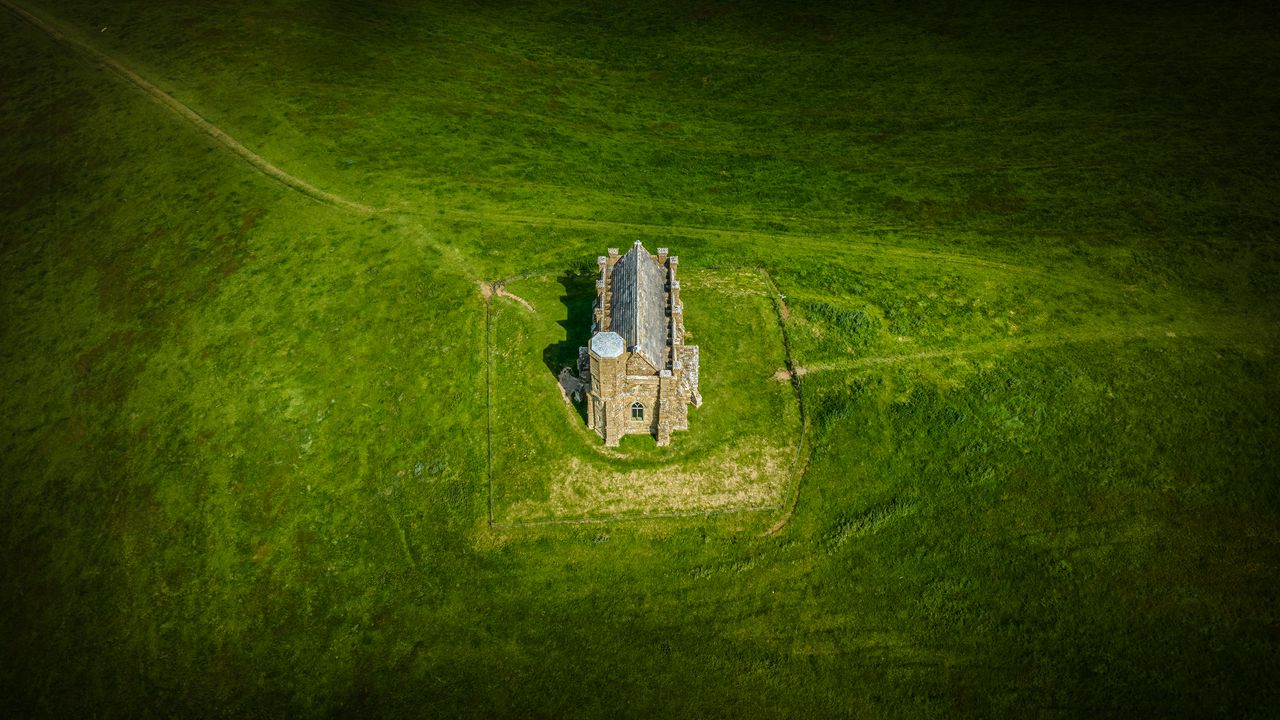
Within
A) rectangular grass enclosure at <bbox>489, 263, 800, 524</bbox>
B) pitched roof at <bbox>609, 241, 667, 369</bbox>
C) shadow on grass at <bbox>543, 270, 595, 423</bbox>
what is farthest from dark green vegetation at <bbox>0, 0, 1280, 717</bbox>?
pitched roof at <bbox>609, 241, 667, 369</bbox>

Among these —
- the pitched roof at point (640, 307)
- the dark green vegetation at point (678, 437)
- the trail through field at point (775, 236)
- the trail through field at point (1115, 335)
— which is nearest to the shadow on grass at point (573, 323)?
the dark green vegetation at point (678, 437)

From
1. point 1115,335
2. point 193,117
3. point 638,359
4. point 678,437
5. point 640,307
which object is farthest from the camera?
point 193,117

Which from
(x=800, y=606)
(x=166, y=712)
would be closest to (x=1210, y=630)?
(x=800, y=606)

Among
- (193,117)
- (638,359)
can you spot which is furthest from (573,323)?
(193,117)

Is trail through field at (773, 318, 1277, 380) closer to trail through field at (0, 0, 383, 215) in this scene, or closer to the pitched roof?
the pitched roof

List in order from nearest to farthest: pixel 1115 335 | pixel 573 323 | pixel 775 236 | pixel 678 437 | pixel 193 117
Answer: pixel 678 437 < pixel 573 323 < pixel 1115 335 < pixel 775 236 < pixel 193 117

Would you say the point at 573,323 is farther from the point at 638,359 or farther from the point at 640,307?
the point at 638,359
